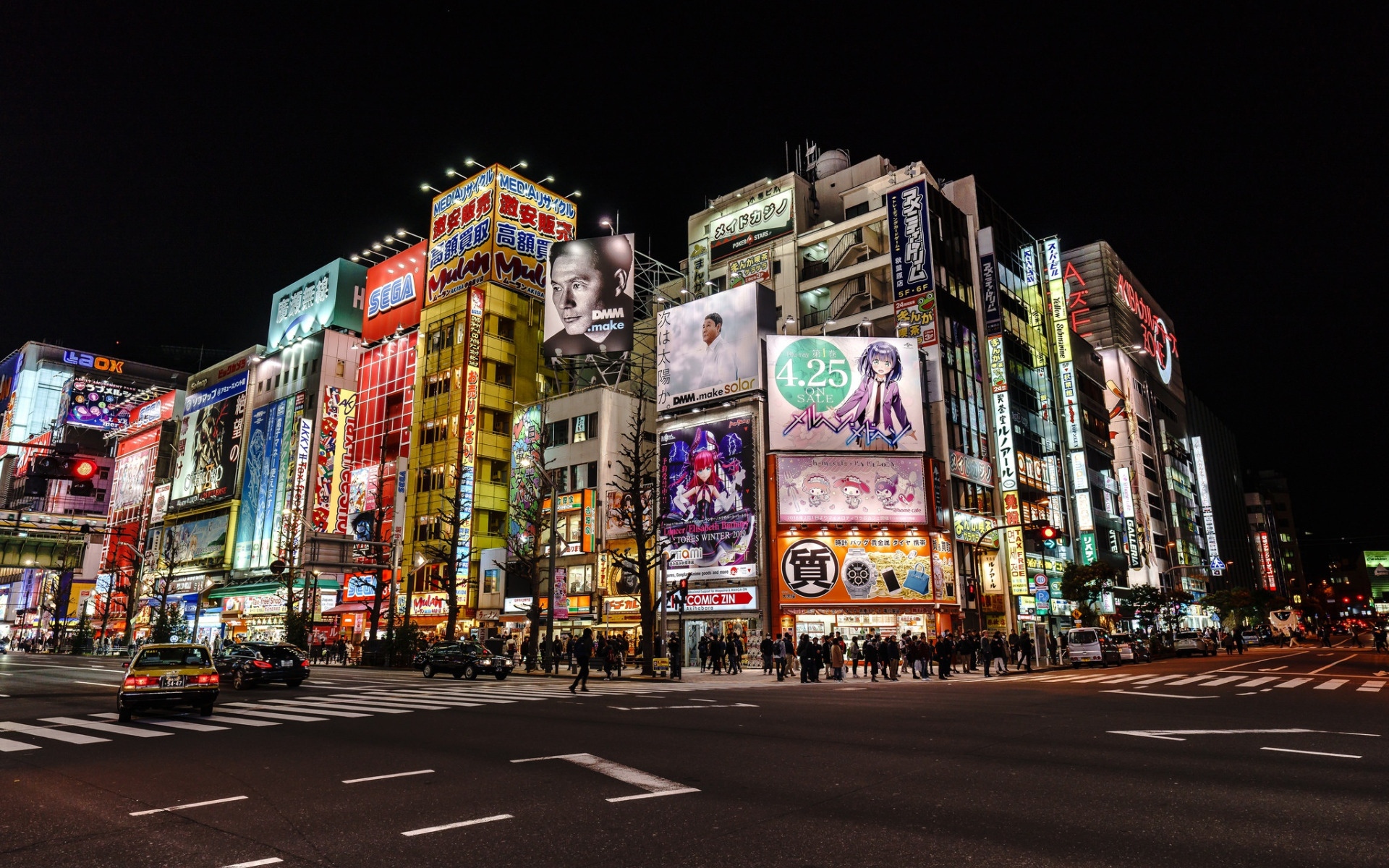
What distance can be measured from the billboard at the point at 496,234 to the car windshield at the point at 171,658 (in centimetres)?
5398

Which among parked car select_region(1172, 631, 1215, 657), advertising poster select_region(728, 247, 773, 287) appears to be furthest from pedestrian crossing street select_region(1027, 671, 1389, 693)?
advertising poster select_region(728, 247, 773, 287)

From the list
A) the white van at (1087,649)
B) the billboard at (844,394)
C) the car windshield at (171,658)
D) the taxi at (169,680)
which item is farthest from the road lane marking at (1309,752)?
the billboard at (844,394)

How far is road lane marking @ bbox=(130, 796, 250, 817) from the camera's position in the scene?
282 inches

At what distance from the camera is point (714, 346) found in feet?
168

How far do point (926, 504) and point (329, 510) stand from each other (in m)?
53.6

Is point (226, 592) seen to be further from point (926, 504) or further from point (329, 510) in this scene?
point (926, 504)

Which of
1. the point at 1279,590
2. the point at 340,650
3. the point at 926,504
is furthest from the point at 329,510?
the point at 1279,590

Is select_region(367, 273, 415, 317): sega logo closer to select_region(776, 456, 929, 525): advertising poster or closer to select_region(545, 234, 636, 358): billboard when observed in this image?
select_region(545, 234, 636, 358): billboard

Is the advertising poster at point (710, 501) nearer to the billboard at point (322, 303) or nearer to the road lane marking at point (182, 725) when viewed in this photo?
the road lane marking at point (182, 725)

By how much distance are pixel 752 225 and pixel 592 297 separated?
18.2 m

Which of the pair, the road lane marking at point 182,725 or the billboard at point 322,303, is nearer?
the road lane marking at point 182,725

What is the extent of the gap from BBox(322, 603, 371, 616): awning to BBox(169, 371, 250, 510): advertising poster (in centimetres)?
2413

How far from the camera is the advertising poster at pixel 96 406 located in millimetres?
119562

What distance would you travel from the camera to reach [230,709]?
17.7m
